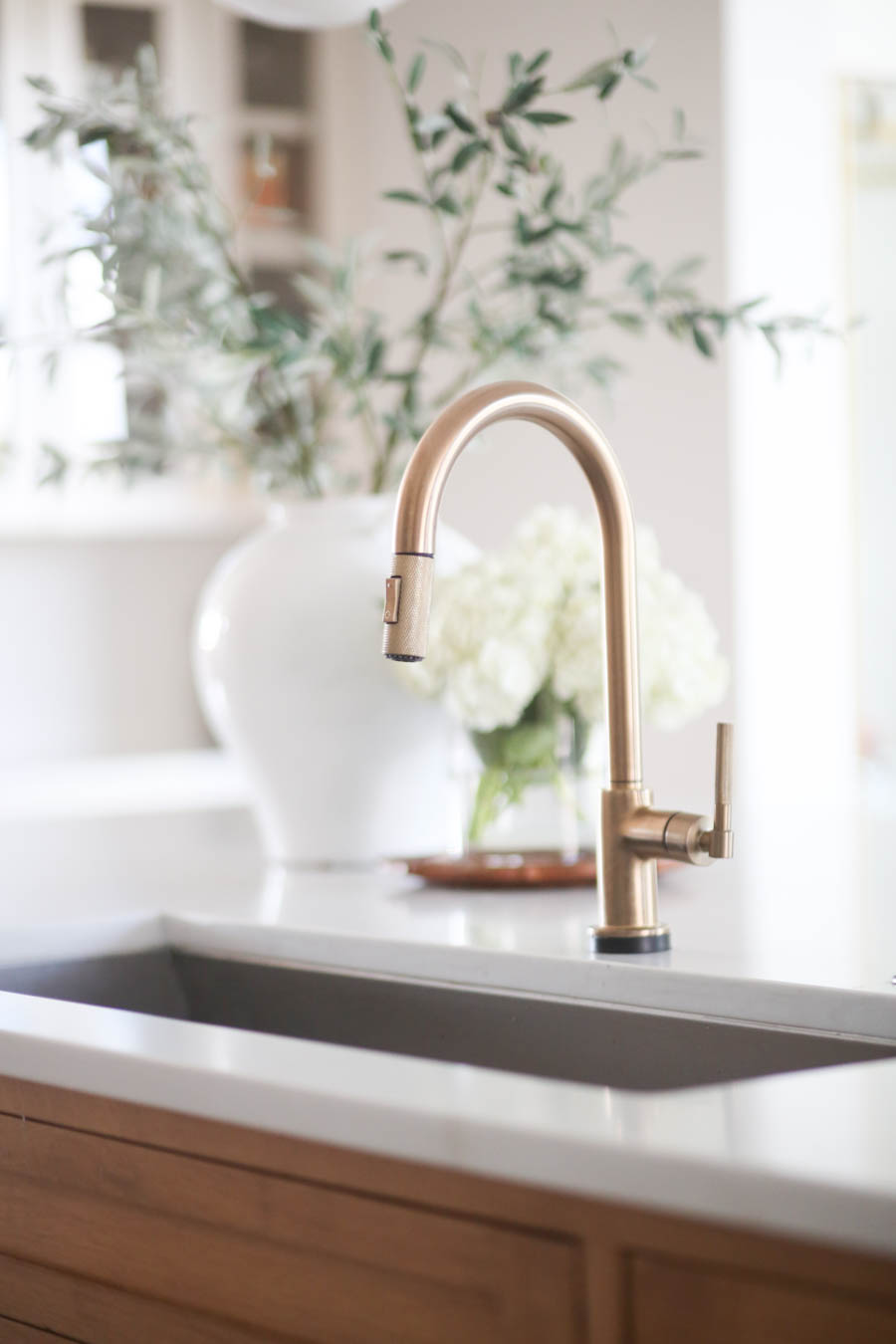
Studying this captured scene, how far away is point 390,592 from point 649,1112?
0.34 meters

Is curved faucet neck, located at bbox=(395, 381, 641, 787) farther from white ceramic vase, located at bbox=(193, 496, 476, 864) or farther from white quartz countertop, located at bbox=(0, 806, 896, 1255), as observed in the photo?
white ceramic vase, located at bbox=(193, 496, 476, 864)

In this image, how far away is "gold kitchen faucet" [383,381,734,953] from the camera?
900 mm

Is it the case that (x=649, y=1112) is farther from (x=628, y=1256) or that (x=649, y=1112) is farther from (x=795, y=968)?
(x=795, y=968)

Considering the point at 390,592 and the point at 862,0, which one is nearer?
the point at 390,592

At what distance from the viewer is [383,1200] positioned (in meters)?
0.64

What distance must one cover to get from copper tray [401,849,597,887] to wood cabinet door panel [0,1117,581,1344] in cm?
50

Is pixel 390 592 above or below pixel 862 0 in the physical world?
below

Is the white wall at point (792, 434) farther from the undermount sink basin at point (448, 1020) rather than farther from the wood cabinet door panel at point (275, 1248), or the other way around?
the wood cabinet door panel at point (275, 1248)

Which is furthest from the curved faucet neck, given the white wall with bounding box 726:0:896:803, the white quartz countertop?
the white wall with bounding box 726:0:896:803

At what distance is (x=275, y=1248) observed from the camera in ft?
2.26

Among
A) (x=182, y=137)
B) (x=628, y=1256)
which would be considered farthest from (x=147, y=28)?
(x=628, y=1256)

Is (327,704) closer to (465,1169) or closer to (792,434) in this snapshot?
(465,1169)

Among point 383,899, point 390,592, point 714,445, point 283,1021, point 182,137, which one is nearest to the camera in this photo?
point 390,592

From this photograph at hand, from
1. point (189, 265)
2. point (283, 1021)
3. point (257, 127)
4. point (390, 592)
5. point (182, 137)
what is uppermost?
point (257, 127)
